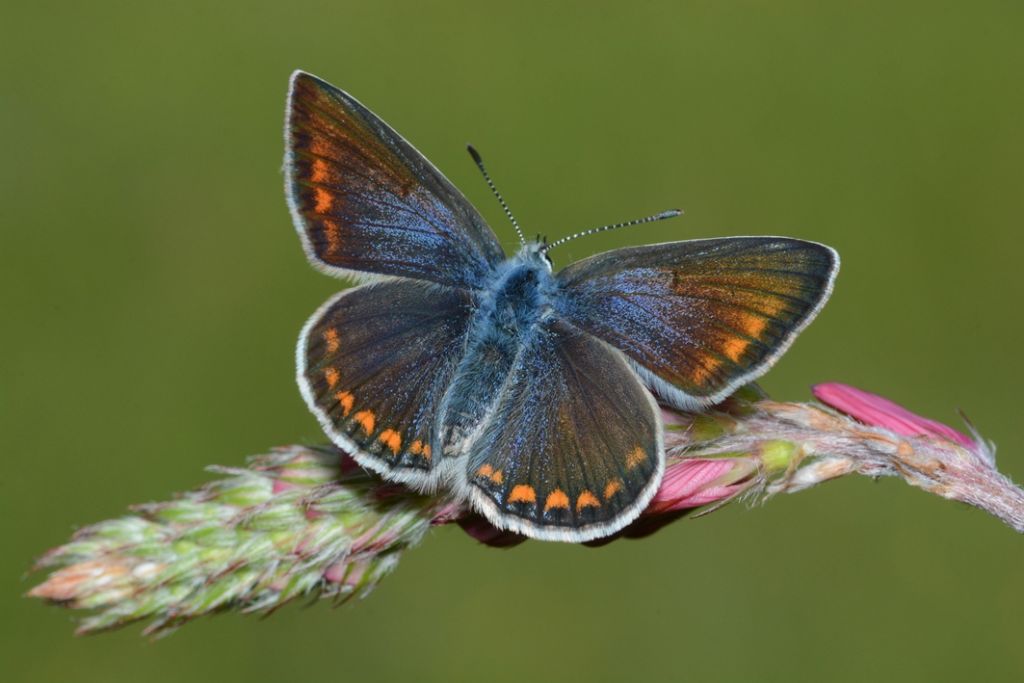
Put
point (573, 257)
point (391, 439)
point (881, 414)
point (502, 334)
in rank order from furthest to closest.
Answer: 1. point (573, 257)
2. point (502, 334)
3. point (391, 439)
4. point (881, 414)

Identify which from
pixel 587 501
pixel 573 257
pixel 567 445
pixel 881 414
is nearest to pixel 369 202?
pixel 567 445

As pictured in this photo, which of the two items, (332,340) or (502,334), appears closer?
(332,340)

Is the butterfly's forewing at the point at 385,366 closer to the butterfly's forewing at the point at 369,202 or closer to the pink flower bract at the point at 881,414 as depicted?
the butterfly's forewing at the point at 369,202

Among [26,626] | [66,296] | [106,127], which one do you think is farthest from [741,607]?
[106,127]

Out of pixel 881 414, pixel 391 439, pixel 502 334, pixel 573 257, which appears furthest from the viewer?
pixel 573 257

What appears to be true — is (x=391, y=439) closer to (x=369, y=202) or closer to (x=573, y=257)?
(x=369, y=202)

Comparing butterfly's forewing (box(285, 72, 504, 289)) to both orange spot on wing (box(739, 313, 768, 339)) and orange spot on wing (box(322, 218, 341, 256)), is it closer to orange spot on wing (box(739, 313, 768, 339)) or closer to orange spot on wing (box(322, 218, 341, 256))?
orange spot on wing (box(322, 218, 341, 256))

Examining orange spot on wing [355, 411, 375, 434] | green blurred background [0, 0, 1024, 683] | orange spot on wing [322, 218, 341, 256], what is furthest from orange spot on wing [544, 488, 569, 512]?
green blurred background [0, 0, 1024, 683]
